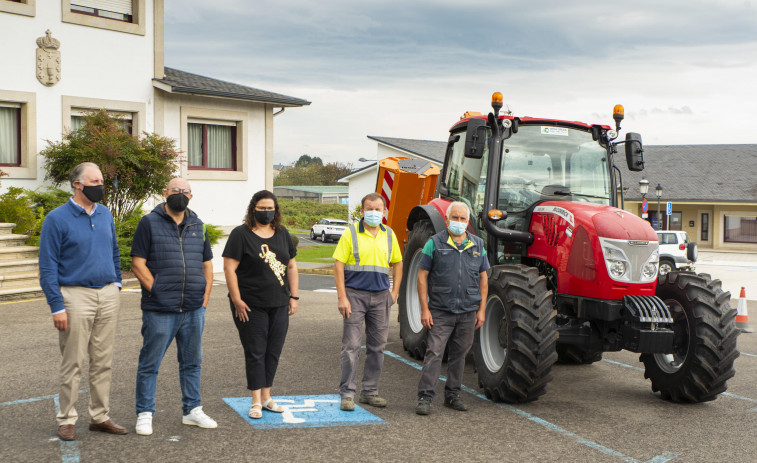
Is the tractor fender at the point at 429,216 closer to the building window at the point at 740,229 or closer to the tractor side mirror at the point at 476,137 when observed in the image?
the tractor side mirror at the point at 476,137

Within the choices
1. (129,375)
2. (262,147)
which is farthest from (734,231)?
(129,375)

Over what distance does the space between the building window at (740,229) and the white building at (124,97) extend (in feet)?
113

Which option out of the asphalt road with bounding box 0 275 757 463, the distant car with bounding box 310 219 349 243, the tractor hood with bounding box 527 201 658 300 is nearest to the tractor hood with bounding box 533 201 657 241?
the tractor hood with bounding box 527 201 658 300

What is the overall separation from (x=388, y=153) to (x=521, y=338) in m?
A: 43.2

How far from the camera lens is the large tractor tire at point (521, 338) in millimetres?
6424

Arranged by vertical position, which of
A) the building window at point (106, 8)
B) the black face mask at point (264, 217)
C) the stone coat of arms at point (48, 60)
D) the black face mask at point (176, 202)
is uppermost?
the building window at point (106, 8)

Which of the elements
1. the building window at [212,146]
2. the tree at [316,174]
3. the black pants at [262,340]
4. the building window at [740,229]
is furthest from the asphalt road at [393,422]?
the tree at [316,174]

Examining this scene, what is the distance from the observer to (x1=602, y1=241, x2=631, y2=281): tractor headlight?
6.77 metres

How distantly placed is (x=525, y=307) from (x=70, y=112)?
558 inches

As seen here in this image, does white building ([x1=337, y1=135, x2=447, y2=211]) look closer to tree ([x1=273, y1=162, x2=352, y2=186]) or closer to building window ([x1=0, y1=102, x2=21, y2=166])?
building window ([x1=0, y1=102, x2=21, y2=166])

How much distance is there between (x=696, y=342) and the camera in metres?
6.82

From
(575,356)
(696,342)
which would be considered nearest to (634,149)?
(696,342)

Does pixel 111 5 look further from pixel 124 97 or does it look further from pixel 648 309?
pixel 648 309

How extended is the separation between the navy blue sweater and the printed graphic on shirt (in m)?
1.14
